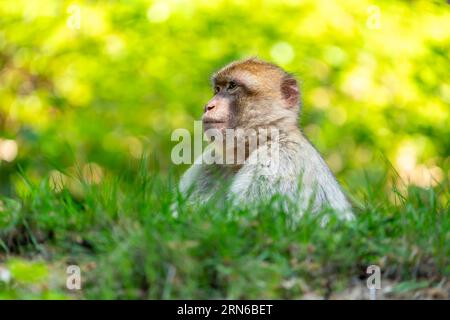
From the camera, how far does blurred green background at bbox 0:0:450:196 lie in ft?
41.1

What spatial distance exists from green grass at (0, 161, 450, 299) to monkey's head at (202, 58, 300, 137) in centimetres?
157

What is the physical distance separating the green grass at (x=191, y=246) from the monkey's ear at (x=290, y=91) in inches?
77.4

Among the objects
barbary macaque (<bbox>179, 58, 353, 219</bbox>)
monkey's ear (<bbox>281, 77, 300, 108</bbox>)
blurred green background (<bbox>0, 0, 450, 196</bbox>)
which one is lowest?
barbary macaque (<bbox>179, 58, 353, 219</bbox>)

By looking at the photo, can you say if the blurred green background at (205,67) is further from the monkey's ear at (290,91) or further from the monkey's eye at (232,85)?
the monkey's eye at (232,85)

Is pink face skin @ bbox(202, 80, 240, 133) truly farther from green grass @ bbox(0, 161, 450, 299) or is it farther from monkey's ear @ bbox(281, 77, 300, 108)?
green grass @ bbox(0, 161, 450, 299)

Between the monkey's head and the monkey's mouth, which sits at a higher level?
the monkey's head

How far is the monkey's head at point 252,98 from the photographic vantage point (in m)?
6.88

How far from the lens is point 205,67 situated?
1320cm

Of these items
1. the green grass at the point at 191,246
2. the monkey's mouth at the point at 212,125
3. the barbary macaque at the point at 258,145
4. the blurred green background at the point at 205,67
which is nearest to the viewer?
the green grass at the point at 191,246

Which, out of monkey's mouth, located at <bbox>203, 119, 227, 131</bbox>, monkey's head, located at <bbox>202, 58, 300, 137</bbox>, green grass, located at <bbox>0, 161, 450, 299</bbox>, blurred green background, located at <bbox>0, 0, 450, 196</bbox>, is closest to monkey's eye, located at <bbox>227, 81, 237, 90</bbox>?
monkey's head, located at <bbox>202, 58, 300, 137</bbox>

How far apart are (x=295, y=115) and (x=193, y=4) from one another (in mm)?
5985

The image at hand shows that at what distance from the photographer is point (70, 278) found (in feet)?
15.1

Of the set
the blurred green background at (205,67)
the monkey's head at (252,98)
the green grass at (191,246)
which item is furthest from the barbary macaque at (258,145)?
the blurred green background at (205,67)

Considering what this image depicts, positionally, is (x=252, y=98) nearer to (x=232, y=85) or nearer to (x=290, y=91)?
(x=232, y=85)
